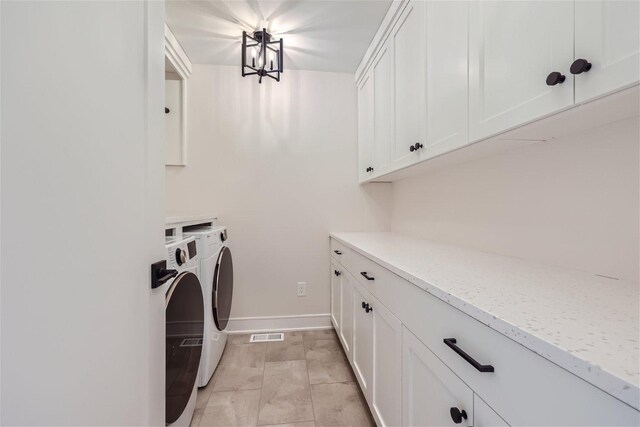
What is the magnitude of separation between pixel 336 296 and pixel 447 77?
5.52 ft

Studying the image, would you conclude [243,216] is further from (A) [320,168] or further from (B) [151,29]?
(B) [151,29]

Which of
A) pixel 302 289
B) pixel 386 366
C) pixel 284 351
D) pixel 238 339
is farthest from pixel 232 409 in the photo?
pixel 302 289

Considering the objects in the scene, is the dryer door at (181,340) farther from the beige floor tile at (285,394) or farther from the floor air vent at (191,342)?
the beige floor tile at (285,394)

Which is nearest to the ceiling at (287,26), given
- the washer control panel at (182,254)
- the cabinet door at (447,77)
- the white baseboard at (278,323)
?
the cabinet door at (447,77)

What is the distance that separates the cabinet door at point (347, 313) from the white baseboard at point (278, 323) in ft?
1.60

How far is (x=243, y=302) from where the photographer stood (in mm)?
2348

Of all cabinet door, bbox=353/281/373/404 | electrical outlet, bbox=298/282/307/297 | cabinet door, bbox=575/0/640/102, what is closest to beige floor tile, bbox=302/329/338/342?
electrical outlet, bbox=298/282/307/297

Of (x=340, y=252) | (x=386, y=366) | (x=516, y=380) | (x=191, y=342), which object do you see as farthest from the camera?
(x=340, y=252)

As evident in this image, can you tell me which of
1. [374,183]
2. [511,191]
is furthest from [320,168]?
[511,191]

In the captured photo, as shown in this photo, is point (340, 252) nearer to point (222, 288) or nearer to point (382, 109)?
point (222, 288)

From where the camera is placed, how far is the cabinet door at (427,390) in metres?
0.63

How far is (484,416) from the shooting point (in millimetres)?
546

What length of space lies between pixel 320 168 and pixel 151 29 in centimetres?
178

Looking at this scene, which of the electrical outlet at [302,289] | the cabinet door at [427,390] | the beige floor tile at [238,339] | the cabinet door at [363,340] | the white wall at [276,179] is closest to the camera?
the cabinet door at [427,390]
